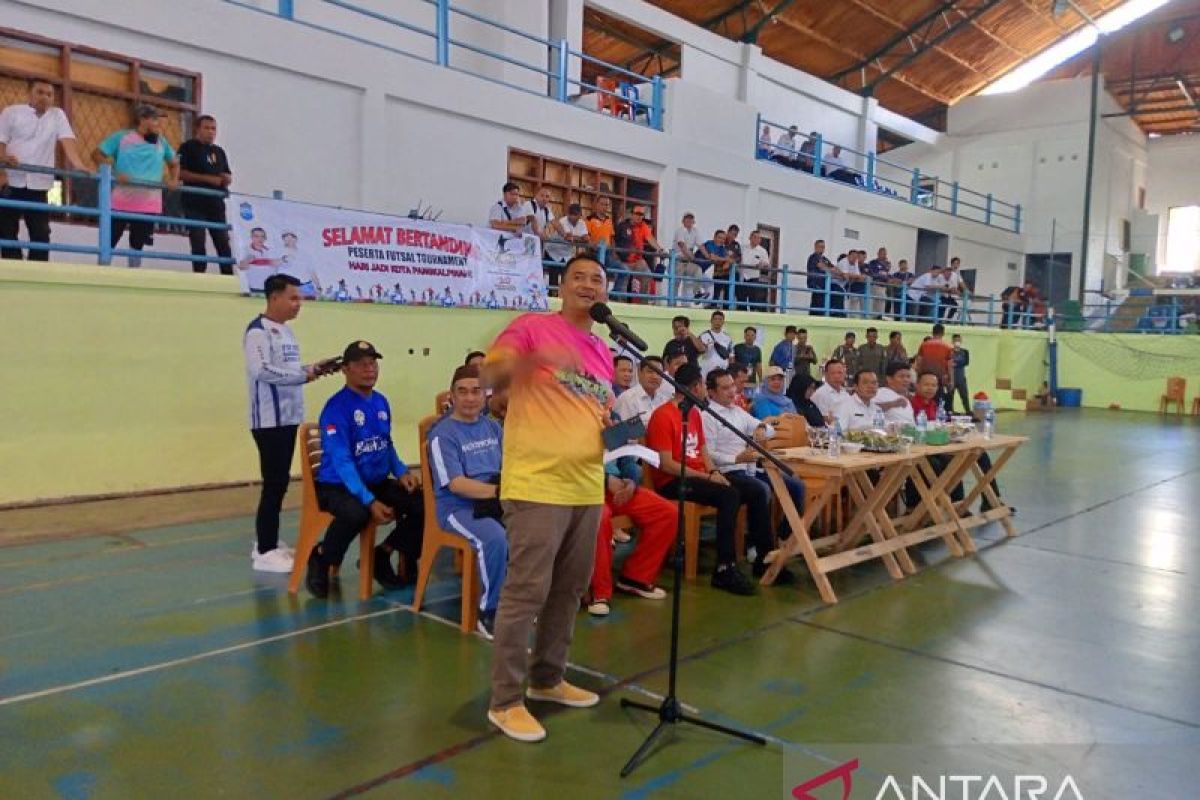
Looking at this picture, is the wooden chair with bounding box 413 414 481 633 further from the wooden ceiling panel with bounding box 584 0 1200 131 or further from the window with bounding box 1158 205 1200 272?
the window with bounding box 1158 205 1200 272

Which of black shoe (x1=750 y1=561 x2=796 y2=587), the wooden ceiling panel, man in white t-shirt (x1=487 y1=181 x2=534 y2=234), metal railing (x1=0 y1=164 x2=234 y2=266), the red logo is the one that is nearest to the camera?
the red logo

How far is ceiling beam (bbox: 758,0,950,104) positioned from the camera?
18.5m

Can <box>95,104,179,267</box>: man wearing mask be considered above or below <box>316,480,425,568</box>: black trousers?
above

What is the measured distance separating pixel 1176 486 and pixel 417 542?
8322mm

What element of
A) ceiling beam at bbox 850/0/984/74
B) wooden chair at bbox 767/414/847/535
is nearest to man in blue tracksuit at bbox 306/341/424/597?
wooden chair at bbox 767/414/847/535

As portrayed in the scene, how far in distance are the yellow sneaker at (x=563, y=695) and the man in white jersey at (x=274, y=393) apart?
7.19 feet

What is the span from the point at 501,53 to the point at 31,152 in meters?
7.03

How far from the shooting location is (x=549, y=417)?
2.92 meters

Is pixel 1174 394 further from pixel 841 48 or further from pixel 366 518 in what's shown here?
pixel 366 518

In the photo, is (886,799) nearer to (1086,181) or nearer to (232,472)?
(232,472)

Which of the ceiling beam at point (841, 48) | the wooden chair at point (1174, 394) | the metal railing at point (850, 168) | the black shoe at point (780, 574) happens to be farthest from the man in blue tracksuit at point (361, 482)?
the wooden chair at point (1174, 394)

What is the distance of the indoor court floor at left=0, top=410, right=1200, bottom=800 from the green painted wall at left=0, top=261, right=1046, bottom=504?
61cm

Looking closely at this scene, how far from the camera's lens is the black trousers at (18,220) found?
656 cm

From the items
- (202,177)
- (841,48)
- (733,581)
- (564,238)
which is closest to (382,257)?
(202,177)
